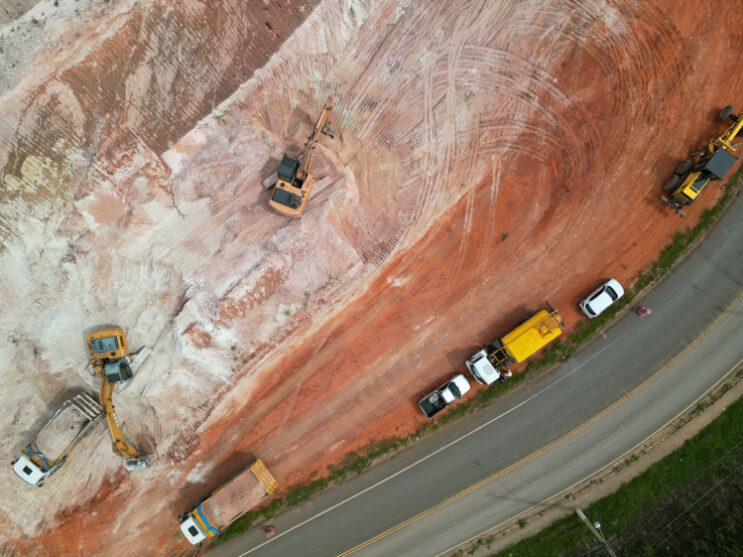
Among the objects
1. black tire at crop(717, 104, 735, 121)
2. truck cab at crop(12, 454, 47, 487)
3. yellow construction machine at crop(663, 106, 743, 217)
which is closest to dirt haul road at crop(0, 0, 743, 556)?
black tire at crop(717, 104, 735, 121)

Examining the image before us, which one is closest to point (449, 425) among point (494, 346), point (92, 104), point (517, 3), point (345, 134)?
point (494, 346)

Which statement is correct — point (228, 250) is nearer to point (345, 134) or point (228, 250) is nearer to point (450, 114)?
point (345, 134)

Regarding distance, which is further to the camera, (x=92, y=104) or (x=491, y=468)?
(x=491, y=468)

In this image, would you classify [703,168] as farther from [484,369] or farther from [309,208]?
[309,208]

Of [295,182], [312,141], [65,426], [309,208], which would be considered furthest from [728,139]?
[65,426]

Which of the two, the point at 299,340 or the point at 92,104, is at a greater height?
the point at 92,104
